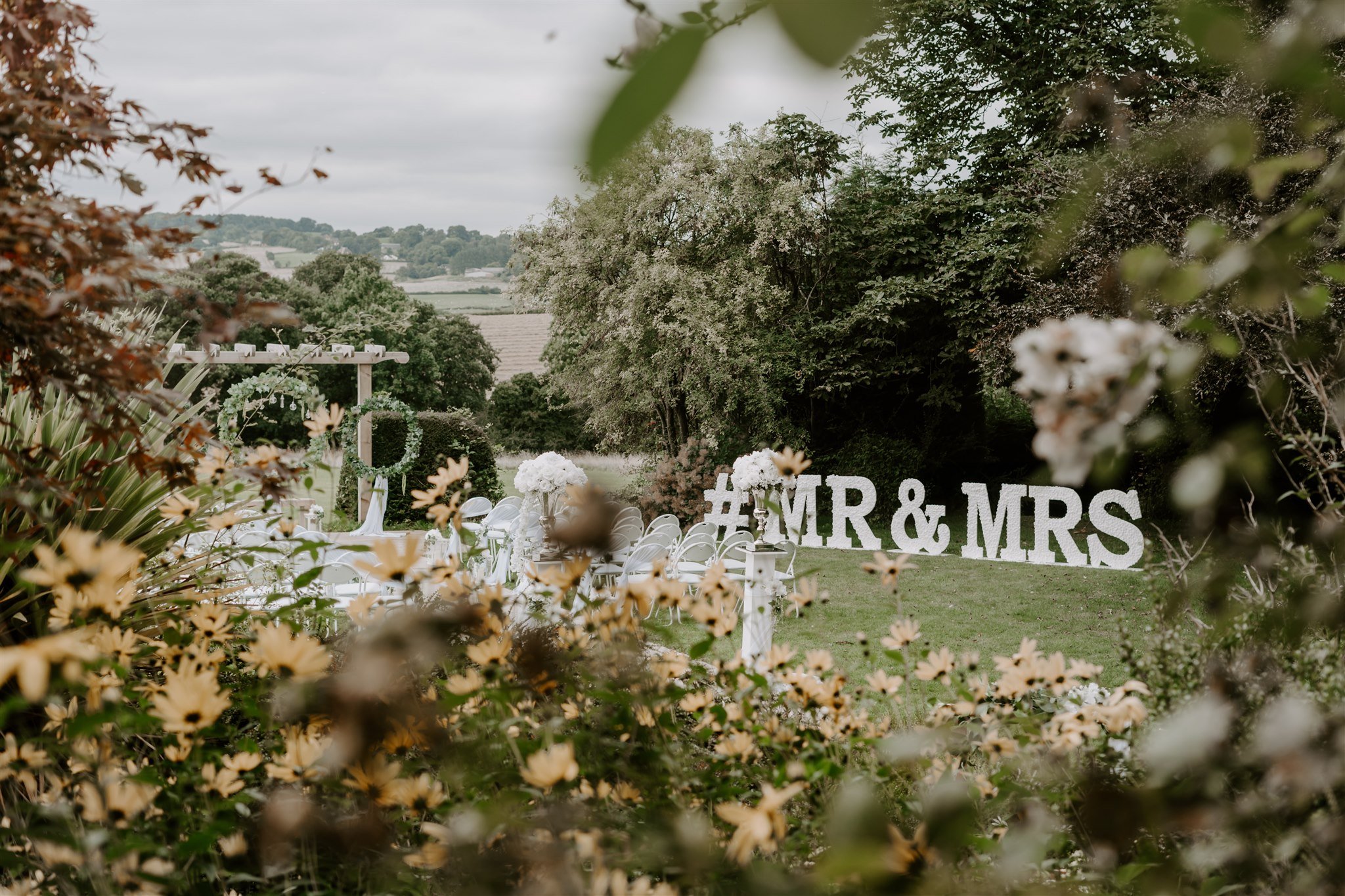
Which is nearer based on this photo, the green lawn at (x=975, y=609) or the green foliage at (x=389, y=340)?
the green lawn at (x=975, y=609)

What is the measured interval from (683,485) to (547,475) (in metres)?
4.59

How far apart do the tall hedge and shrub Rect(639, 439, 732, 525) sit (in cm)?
262

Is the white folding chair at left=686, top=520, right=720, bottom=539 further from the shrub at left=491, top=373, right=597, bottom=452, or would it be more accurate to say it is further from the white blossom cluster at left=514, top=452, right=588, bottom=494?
the shrub at left=491, top=373, right=597, bottom=452

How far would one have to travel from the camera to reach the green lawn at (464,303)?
2561 centimetres

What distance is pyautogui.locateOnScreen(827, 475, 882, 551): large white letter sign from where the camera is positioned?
910cm

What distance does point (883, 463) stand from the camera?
11.9 m

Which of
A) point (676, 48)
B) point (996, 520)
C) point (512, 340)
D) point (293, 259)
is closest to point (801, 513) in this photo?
point (996, 520)

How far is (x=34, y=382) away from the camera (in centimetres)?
158

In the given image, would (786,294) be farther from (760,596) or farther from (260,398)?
(260,398)

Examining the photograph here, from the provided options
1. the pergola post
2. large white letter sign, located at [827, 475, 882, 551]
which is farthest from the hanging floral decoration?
large white letter sign, located at [827, 475, 882, 551]

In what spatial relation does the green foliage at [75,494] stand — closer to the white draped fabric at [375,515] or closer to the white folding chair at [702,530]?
the white draped fabric at [375,515]

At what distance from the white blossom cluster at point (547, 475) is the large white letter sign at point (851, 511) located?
3.18 metres

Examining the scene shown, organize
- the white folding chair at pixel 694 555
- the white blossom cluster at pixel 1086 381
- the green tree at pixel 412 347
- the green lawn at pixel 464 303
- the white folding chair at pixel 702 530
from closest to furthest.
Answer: the white blossom cluster at pixel 1086 381 < the white folding chair at pixel 694 555 < the white folding chair at pixel 702 530 < the green tree at pixel 412 347 < the green lawn at pixel 464 303

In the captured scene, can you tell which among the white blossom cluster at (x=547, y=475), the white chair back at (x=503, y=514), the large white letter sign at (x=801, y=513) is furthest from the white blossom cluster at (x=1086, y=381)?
the large white letter sign at (x=801, y=513)
